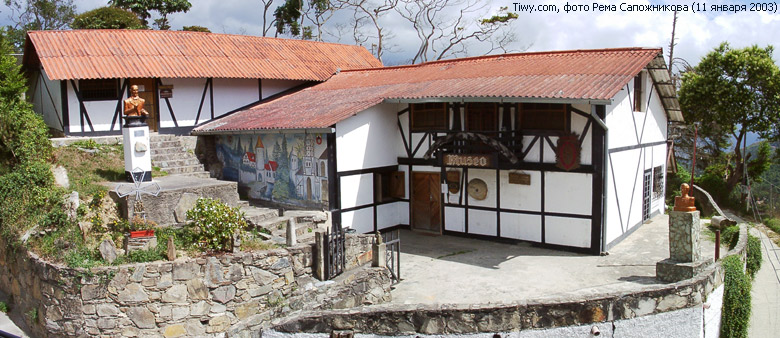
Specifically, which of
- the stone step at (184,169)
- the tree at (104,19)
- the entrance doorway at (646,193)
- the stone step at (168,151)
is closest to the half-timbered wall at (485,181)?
the entrance doorway at (646,193)

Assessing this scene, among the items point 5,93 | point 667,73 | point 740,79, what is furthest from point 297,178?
point 740,79

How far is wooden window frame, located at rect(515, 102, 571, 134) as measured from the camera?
12.8m

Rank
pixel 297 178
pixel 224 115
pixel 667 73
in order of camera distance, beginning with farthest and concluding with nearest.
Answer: pixel 224 115 → pixel 667 73 → pixel 297 178

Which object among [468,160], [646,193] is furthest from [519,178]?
[646,193]

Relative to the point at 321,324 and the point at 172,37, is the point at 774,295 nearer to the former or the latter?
the point at 321,324

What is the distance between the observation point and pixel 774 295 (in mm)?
12133

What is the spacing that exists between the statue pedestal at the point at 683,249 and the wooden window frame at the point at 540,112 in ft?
10.4

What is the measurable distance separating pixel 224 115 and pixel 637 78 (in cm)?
1255

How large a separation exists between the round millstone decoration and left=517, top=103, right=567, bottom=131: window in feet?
5.54

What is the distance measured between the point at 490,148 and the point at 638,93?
4.61 meters

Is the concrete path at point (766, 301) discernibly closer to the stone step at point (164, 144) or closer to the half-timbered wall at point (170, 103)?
the stone step at point (164, 144)

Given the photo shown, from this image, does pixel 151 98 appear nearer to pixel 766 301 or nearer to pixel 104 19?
pixel 104 19

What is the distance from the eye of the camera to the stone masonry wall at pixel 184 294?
8.99 m

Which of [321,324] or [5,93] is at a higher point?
[5,93]
